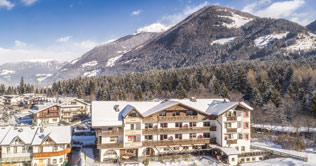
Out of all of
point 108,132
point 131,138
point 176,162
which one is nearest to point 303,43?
point 176,162

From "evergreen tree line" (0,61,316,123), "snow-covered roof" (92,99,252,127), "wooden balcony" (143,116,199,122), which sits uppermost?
"evergreen tree line" (0,61,316,123)

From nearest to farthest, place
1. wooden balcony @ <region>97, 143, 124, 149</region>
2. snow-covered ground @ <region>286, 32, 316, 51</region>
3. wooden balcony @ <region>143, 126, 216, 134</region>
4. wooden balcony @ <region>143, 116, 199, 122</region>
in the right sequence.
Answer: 1. wooden balcony @ <region>97, 143, 124, 149</region>
2. wooden balcony @ <region>143, 126, 216, 134</region>
3. wooden balcony @ <region>143, 116, 199, 122</region>
4. snow-covered ground @ <region>286, 32, 316, 51</region>

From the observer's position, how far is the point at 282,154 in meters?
41.6

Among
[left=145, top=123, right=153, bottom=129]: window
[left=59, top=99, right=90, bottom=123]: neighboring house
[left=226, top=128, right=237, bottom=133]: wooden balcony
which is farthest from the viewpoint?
[left=59, top=99, right=90, bottom=123]: neighboring house

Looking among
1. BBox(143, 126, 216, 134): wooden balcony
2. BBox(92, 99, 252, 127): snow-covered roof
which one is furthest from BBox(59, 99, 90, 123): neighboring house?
BBox(143, 126, 216, 134): wooden balcony

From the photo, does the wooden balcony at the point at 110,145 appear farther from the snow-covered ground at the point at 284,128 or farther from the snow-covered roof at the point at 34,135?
the snow-covered ground at the point at 284,128

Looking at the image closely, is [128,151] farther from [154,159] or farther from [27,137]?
[27,137]

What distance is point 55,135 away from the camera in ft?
129

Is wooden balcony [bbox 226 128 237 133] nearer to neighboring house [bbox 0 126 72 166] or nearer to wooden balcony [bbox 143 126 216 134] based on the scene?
wooden balcony [bbox 143 126 216 134]

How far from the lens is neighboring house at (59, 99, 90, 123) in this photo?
7350cm

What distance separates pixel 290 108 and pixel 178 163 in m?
43.1

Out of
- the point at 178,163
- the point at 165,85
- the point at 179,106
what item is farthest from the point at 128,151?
the point at 165,85

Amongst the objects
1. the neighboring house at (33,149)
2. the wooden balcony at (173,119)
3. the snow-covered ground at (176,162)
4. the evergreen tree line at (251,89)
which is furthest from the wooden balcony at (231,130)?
the neighboring house at (33,149)

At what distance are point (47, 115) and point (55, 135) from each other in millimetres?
34006
